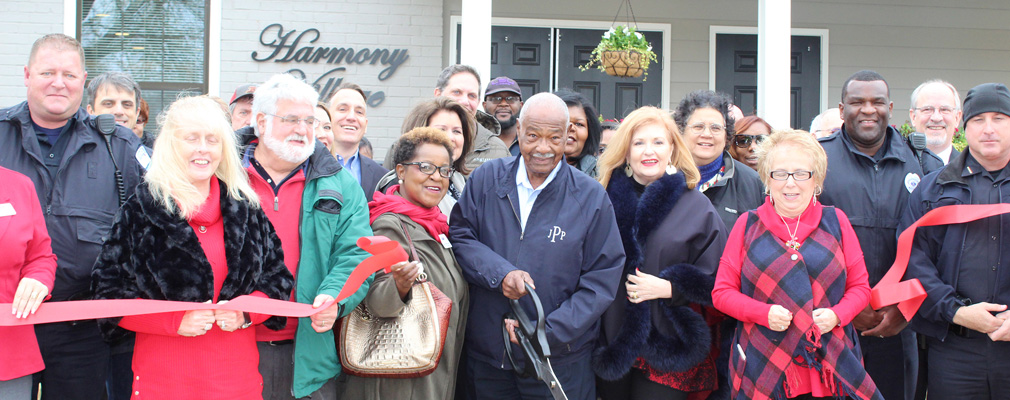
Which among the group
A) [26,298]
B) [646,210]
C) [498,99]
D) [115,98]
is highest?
[498,99]

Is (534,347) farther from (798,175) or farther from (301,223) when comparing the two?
(798,175)

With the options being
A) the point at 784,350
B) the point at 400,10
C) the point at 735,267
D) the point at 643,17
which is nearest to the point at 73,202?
the point at 735,267

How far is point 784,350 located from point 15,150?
355cm

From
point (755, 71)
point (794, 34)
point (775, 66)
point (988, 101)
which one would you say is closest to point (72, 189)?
point (988, 101)

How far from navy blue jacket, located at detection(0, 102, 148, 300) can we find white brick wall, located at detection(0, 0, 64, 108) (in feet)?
17.7

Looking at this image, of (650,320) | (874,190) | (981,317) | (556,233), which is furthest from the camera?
(874,190)

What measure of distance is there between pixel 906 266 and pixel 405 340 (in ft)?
8.10

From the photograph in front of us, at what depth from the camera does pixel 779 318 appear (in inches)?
116

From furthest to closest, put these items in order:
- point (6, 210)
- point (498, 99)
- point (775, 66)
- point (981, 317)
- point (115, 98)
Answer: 1. point (775, 66)
2. point (498, 99)
3. point (115, 98)
4. point (981, 317)
5. point (6, 210)

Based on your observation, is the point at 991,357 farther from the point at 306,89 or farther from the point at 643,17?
the point at 643,17

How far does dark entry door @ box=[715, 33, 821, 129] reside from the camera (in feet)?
29.4

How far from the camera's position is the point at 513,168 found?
129 inches

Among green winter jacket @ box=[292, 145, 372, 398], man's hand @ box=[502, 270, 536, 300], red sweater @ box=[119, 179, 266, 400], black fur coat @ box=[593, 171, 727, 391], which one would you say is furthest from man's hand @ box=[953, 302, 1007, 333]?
red sweater @ box=[119, 179, 266, 400]

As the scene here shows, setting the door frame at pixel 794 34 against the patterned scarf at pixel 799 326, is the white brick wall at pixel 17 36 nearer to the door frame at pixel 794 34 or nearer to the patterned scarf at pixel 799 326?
the door frame at pixel 794 34
